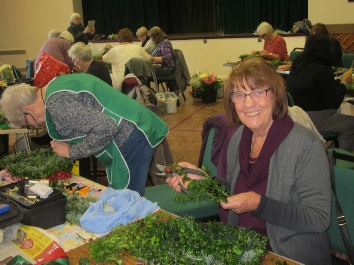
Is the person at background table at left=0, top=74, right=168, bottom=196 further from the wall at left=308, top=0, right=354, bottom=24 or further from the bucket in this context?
the wall at left=308, top=0, right=354, bottom=24

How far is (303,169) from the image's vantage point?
179 cm

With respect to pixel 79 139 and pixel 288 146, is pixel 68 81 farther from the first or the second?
pixel 288 146

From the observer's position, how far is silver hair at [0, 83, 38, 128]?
263 cm

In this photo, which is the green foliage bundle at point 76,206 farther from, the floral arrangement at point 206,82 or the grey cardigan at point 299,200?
the floral arrangement at point 206,82

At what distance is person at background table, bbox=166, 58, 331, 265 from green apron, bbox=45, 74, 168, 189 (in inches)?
32.2

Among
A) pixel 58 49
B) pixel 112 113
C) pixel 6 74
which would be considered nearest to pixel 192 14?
pixel 58 49

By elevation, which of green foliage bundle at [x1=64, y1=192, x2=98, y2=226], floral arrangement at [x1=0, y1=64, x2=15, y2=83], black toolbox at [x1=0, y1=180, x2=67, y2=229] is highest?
floral arrangement at [x1=0, y1=64, x2=15, y2=83]

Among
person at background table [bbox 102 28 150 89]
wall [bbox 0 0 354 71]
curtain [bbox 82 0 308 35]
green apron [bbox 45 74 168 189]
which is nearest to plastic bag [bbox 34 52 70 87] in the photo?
green apron [bbox 45 74 168 189]

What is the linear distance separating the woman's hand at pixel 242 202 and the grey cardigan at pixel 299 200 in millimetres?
25

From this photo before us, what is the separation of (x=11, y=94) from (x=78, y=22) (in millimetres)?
7075

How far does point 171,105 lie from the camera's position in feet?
24.9

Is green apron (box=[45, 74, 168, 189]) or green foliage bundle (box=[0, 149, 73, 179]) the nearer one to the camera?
green foliage bundle (box=[0, 149, 73, 179])

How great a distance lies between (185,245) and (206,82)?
6.69m

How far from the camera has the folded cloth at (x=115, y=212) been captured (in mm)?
1922
